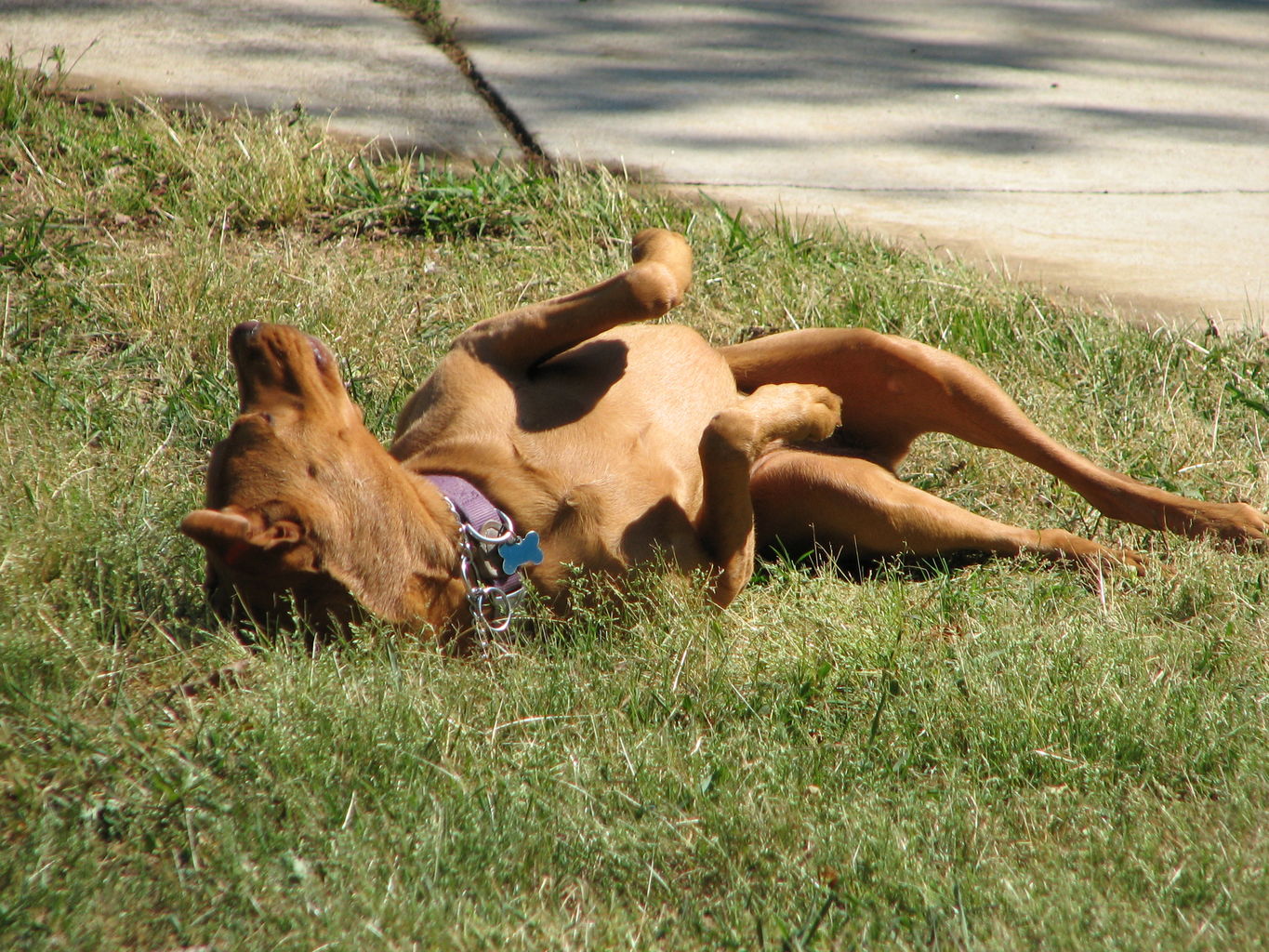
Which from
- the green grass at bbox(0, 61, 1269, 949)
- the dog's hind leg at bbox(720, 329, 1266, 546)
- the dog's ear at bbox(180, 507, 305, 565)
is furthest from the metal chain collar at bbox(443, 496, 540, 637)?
the dog's hind leg at bbox(720, 329, 1266, 546)

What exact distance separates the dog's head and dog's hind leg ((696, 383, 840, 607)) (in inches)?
28.2

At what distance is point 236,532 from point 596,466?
3.27 feet

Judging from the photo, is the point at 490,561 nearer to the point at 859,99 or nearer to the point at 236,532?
the point at 236,532

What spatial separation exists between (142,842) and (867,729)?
5.18 feet

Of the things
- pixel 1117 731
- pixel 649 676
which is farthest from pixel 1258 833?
pixel 649 676

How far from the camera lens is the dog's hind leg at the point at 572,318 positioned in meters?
3.52

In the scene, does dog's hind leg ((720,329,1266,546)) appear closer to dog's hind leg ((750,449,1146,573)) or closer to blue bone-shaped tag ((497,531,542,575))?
dog's hind leg ((750,449,1146,573))

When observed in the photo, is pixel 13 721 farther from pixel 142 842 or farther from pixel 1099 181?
pixel 1099 181

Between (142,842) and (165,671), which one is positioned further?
(165,671)

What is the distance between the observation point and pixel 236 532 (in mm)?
2643

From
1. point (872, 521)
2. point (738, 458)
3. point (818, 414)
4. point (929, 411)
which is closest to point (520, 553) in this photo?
point (738, 458)

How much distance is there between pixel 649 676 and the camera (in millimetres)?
3070

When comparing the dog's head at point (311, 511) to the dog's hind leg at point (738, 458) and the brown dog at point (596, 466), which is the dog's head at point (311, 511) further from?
the dog's hind leg at point (738, 458)

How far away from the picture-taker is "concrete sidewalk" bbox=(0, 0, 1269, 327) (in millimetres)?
5652
